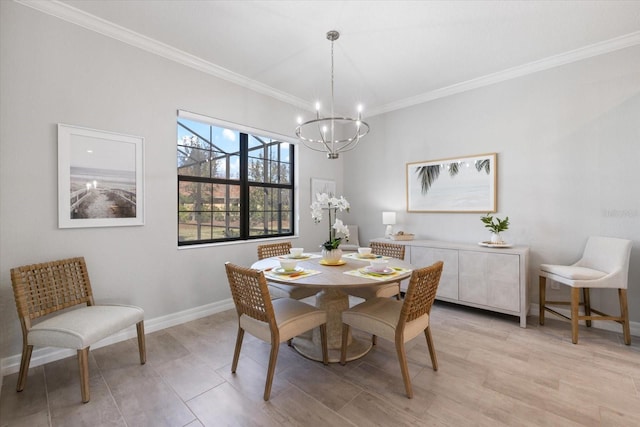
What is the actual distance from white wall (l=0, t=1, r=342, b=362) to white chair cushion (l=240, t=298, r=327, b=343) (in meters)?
1.40

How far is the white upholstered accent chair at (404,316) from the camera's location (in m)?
1.83

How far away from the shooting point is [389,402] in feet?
5.97

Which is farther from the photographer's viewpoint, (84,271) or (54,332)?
(84,271)

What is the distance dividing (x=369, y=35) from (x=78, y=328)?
330 centimetres

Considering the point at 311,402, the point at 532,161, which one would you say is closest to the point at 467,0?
the point at 532,161

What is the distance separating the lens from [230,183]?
3.67 metres

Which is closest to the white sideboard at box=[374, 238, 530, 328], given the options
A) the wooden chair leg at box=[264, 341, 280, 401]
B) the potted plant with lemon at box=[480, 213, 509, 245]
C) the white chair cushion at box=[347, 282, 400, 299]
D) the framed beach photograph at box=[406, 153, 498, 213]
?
the potted plant with lemon at box=[480, 213, 509, 245]

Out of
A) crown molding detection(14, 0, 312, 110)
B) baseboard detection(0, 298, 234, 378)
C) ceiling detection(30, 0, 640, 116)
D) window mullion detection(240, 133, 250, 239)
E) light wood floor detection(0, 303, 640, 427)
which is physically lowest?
light wood floor detection(0, 303, 640, 427)

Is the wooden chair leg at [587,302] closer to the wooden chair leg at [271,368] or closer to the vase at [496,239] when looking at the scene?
the vase at [496,239]

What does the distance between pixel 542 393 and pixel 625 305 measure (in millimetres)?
1499

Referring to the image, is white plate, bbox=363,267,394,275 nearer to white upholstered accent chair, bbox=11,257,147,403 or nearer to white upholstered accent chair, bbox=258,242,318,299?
white upholstered accent chair, bbox=258,242,318,299

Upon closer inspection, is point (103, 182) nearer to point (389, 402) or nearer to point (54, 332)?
point (54, 332)

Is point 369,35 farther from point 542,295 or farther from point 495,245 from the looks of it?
point 542,295

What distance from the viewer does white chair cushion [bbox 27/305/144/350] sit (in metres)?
1.81
